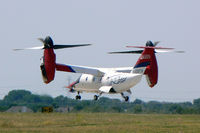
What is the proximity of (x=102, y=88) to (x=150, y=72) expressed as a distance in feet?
19.2

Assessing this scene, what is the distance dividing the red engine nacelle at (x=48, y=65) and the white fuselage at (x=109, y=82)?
27.8 ft

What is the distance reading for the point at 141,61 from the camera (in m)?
60.3

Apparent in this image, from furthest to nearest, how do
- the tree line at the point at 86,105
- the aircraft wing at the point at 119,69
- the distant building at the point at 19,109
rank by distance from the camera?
the distant building at the point at 19,109, the tree line at the point at 86,105, the aircraft wing at the point at 119,69

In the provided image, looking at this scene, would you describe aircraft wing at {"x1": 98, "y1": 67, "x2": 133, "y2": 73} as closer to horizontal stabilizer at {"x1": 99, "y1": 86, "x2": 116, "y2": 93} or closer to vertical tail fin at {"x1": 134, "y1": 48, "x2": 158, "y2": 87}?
horizontal stabilizer at {"x1": 99, "y1": 86, "x2": 116, "y2": 93}

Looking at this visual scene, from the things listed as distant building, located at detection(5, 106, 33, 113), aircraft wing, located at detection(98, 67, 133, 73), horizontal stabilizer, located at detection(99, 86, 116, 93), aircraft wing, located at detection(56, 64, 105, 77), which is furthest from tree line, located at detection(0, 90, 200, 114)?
horizontal stabilizer, located at detection(99, 86, 116, 93)

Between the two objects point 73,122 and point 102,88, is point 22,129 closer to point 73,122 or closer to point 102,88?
point 73,122

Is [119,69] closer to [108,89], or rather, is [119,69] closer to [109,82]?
[109,82]

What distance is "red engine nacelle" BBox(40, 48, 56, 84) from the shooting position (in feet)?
181

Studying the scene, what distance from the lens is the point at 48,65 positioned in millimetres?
55094

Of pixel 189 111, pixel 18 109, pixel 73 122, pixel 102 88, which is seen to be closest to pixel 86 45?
pixel 73 122

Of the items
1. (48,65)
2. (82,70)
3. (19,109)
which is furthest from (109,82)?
(19,109)

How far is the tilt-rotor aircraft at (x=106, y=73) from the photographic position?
55.4 meters

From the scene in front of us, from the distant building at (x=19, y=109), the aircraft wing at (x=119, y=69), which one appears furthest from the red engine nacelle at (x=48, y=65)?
the distant building at (x=19, y=109)

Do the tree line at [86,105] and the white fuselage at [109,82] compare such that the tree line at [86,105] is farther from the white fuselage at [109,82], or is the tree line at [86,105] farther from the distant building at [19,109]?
the white fuselage at [109,82]
